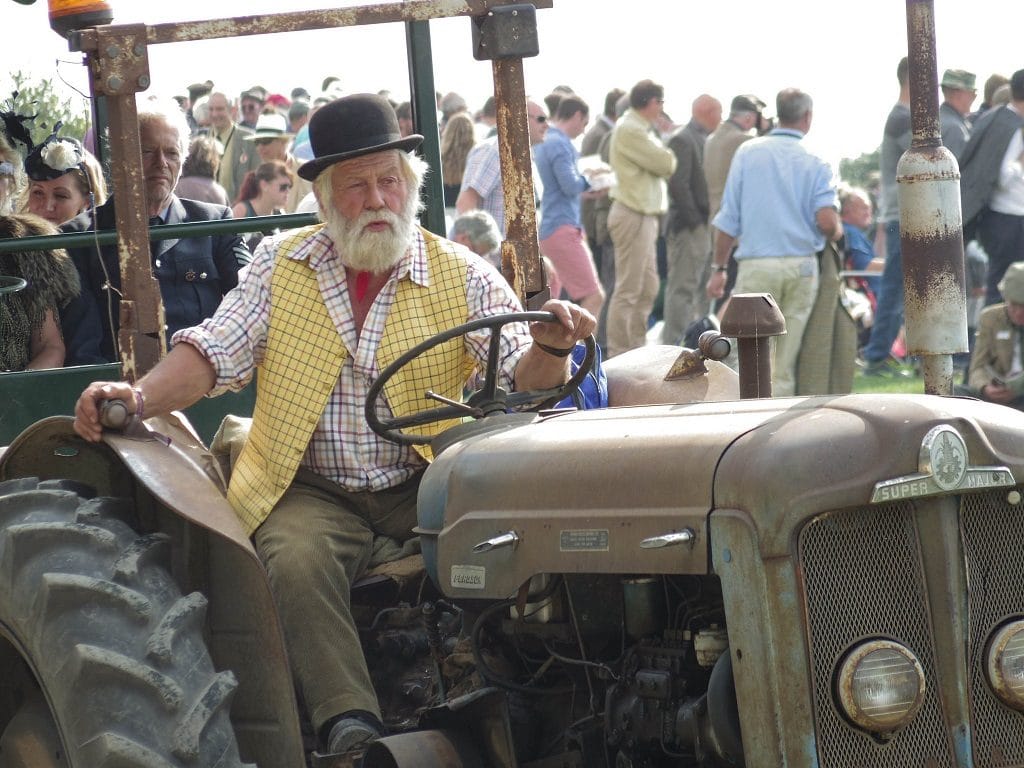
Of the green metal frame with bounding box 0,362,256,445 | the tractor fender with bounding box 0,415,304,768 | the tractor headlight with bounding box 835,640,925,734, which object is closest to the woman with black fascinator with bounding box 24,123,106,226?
the green metal frame with bounding box 0,362,256,445

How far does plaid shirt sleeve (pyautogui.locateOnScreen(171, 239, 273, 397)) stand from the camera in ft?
12.8

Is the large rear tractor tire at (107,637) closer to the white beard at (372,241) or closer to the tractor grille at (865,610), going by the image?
the white beard at (372,241)

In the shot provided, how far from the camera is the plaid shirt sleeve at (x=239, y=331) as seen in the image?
3.90 metres

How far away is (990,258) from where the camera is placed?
34.2ft

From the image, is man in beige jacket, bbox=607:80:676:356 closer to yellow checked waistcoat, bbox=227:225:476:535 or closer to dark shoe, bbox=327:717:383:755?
yellow checked waistcoat, bbox=227:225:476:535

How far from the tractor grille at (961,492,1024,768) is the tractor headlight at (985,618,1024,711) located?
0.01 metres

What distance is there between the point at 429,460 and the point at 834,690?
1409 millimetres

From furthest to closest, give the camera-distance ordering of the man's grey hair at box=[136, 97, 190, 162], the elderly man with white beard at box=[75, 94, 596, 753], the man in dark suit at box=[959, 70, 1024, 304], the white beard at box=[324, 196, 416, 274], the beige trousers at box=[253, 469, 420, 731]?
the man in dark suit at box=[959, 70, 1024, 304], the man's grey hair at box=[136, 97, 190, 162], the white beard at box=[324, 196, 416, 274], the elderly man with white beard at box=[75, 94, 596, 753], the beige trousers at box=[253, 469, 420, 731]

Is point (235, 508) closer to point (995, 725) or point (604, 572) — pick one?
point (604, 572)

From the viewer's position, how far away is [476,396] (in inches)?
144

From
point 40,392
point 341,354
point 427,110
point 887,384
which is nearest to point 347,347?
point 341,354

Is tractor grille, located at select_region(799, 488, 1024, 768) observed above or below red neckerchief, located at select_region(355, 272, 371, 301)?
below

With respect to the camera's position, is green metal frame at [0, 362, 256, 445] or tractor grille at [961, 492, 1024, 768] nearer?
tractor grille at [961, 492, 1024, 768]

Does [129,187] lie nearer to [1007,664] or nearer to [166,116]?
[166,116]
